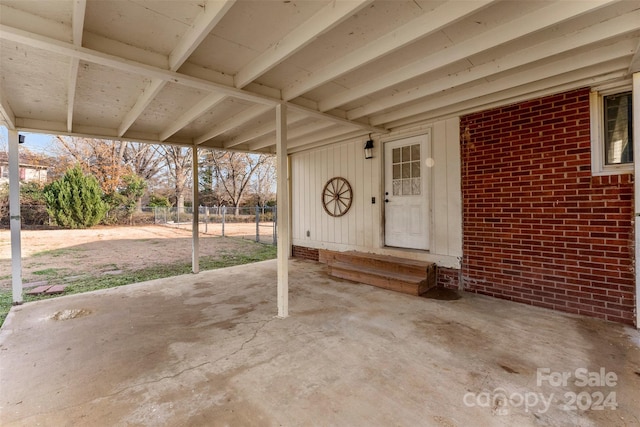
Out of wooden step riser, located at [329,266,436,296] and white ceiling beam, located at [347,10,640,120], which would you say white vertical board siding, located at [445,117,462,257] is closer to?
wooden step riser, located at [329,266,436,296]

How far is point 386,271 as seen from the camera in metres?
4.50

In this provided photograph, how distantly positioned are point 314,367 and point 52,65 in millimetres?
3475

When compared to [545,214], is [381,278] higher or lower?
lower

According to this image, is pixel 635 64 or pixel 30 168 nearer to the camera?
pixel 635 64

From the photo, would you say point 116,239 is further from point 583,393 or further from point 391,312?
point 583,393

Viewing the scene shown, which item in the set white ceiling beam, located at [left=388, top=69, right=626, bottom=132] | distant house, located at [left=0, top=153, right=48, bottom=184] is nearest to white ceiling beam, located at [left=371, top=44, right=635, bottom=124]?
white ceiling beam, located at [left=388, top=69, right=626, bottom=132]

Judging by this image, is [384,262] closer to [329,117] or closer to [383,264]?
[383,264]

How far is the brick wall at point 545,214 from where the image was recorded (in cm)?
298

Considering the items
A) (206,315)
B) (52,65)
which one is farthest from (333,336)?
(52,65)

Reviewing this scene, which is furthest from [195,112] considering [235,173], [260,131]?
[235,173]

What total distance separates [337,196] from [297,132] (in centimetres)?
153

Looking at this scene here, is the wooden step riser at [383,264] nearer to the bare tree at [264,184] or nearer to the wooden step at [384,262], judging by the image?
the wooden step at [384,262]

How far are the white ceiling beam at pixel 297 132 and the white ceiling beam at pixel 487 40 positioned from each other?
4.36 ft

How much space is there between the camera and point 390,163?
195 inches
